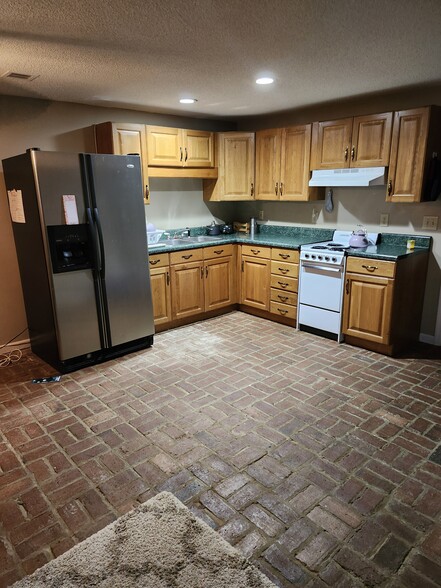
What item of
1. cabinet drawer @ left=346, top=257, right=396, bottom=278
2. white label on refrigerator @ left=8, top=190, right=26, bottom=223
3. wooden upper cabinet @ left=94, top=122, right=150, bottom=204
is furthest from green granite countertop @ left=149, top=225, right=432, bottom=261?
white label on refrigerator @ left=8, top=190, right=26, bottom=223

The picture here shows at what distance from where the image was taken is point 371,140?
3762mm

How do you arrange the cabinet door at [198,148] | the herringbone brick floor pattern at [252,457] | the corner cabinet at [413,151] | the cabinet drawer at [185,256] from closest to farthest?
the herringbone brick floor pattern at [252,457] < the corner cabinet at [413,151] < the cabinet drawer at [185,256] < the cabinet door at [198,148]

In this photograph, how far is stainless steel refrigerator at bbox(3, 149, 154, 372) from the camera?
10.4 ft

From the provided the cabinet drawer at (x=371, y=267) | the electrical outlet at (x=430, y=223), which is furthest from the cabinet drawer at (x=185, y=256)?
the electrical outlet at (x=430, y=223)

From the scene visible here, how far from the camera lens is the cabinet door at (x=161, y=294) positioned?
4199 mm

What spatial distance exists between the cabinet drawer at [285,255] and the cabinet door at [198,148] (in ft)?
4.50

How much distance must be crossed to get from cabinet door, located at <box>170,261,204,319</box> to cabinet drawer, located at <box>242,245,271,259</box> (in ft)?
2.01

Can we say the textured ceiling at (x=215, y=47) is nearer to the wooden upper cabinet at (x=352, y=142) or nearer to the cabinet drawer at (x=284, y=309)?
the wooden upper cabinet at (x=352, y=142)

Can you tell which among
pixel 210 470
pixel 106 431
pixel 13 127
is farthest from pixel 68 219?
pixel 210 470

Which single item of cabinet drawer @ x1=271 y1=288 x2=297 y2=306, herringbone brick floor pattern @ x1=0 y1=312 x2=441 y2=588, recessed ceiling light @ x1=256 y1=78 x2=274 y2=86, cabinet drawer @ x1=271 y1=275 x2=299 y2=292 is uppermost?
recessed ceiling light @ x1=256 y1=78 x2=274 y2=86

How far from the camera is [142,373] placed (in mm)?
3457

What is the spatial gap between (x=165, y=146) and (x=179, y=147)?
0.19 meters

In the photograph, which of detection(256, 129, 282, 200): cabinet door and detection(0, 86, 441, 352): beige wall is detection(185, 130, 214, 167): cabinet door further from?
detection(256, 129, 282, 200): cabinet door

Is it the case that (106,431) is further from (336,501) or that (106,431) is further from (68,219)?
(68,219)
